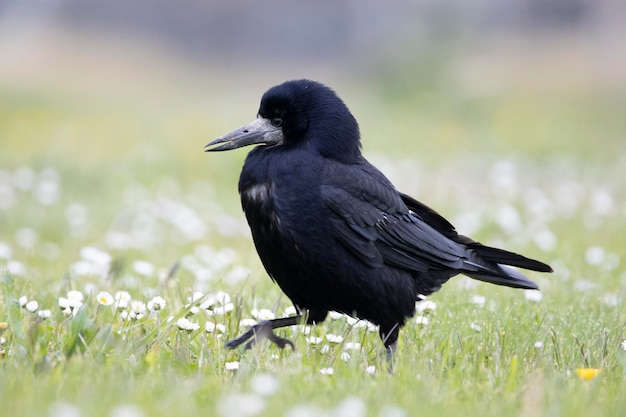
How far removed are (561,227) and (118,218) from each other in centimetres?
391

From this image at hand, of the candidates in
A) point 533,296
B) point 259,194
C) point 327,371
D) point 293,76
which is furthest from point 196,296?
point 293,76

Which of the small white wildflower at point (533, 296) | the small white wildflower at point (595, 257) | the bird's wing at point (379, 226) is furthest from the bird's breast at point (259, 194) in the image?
the small white wildflower at point (595, 257)

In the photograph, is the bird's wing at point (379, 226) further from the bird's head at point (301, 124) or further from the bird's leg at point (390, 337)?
the bird's leg at point (390, 337)

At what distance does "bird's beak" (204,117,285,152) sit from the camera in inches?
158

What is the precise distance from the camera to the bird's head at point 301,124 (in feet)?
13.1

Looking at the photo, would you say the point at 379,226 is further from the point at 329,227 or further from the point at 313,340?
the point at 313,340

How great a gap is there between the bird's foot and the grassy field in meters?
0.06

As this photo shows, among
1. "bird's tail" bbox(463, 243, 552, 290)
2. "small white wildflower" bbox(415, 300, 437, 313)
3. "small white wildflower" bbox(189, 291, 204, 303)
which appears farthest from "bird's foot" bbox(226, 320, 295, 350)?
"bird's tail" bbox(463, 243, 552, 290)

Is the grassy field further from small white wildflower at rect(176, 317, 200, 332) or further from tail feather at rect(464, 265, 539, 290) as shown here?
tail feather at rect(464, 265, 539, 290)

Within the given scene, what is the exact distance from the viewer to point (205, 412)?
2.48 metres

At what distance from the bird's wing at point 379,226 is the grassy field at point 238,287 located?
10.6 inches

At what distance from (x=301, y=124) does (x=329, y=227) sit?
1.80ft

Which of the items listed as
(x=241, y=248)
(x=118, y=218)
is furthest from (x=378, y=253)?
(x=118, y=218)

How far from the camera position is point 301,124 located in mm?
3996
